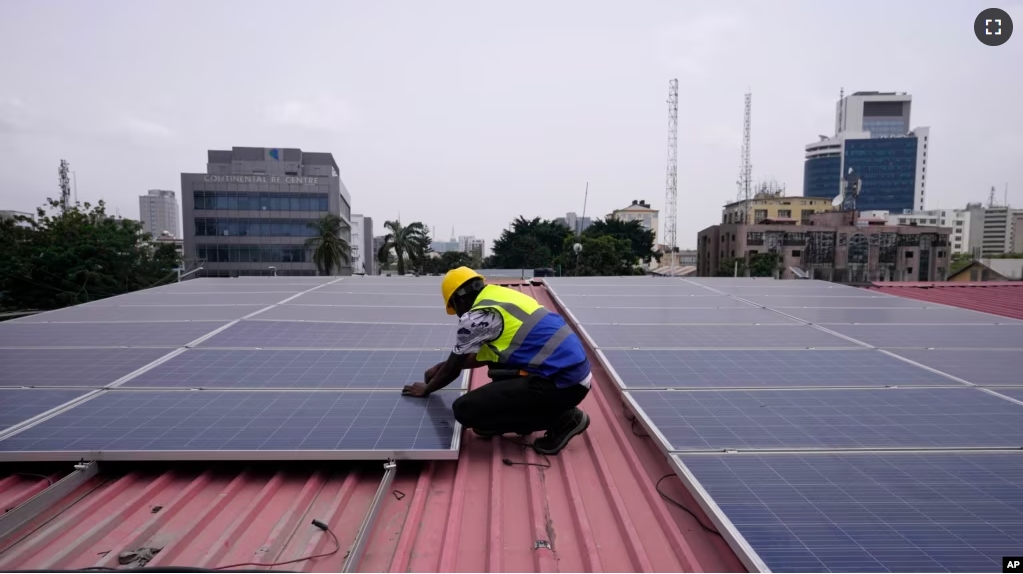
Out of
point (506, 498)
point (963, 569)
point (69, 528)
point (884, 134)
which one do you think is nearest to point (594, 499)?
point (506, 498)

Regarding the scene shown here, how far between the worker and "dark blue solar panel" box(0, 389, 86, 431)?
259 centimetres

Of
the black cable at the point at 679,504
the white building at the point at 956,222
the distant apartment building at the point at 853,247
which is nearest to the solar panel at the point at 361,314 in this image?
the black cable at the point at 679,504

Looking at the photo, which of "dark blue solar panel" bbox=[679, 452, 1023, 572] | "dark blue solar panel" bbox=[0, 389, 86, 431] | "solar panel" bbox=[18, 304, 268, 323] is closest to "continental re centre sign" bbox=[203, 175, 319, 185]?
"solar panel" bbox=[18, 304, 268, 323]

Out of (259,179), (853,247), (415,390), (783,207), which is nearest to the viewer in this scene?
(415,390)

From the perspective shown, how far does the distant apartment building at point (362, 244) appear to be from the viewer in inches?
4246

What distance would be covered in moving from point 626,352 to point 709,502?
2.56 metres

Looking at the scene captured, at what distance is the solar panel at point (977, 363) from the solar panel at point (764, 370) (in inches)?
9.9

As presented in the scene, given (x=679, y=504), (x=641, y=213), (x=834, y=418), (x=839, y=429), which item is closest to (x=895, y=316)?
(x=834, y=418)

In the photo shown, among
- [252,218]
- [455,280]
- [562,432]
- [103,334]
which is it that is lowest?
[562,432]

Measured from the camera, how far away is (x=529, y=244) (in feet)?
240

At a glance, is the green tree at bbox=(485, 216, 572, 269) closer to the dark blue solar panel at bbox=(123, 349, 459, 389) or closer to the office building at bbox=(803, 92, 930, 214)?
the dark blue solar panel at bbox=(123, 349, 459, 389)

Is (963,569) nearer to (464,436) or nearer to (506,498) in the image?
(506,498)

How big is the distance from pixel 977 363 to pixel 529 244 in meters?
68.5

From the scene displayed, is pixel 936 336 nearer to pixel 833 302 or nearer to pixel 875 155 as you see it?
pixel 833 302
